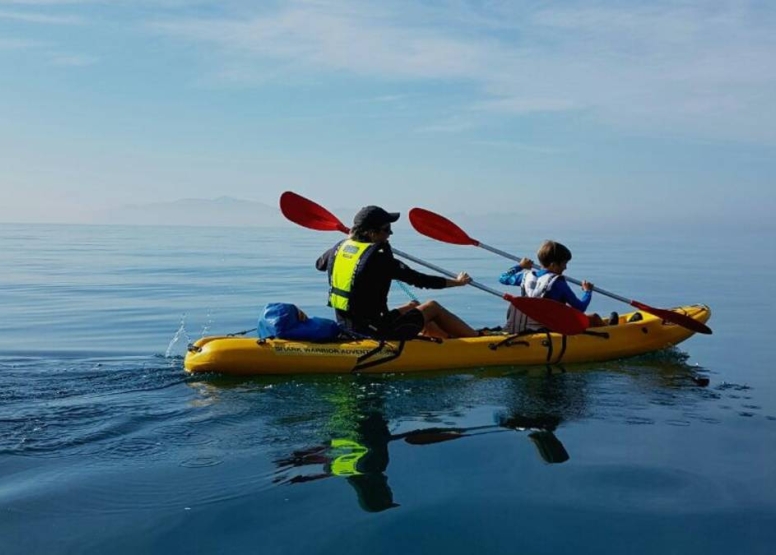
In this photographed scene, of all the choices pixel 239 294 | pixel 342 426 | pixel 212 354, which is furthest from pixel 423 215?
pixel 239 294

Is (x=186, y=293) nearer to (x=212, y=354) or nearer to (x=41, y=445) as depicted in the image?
(x=212, y=354)

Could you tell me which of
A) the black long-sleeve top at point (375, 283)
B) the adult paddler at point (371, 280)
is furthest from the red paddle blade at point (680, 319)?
the black long-sleeve top at point (375, 283)


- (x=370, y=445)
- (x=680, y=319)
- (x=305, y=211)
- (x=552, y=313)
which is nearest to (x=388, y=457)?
(x=370, y=445)

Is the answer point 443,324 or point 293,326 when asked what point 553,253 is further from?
point 293,326

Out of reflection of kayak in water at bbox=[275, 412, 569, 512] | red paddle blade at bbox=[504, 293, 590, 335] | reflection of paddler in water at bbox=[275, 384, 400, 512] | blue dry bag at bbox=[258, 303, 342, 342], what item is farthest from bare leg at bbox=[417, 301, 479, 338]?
reflection of kayak in water at bbox=[275, 412, 569, 512]

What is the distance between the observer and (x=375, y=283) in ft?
24.5

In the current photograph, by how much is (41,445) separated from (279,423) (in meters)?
1.58

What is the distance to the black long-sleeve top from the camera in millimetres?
7387

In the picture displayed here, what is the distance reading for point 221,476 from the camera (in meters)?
4.53

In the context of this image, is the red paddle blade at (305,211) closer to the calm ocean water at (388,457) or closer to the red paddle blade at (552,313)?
the calm ocean water at (388,457)

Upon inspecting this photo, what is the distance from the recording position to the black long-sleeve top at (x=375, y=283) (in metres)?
7.39

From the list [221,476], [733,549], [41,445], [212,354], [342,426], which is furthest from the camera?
[212,354]

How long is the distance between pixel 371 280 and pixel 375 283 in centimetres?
5

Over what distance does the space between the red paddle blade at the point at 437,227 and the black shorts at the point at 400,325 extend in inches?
75.5
